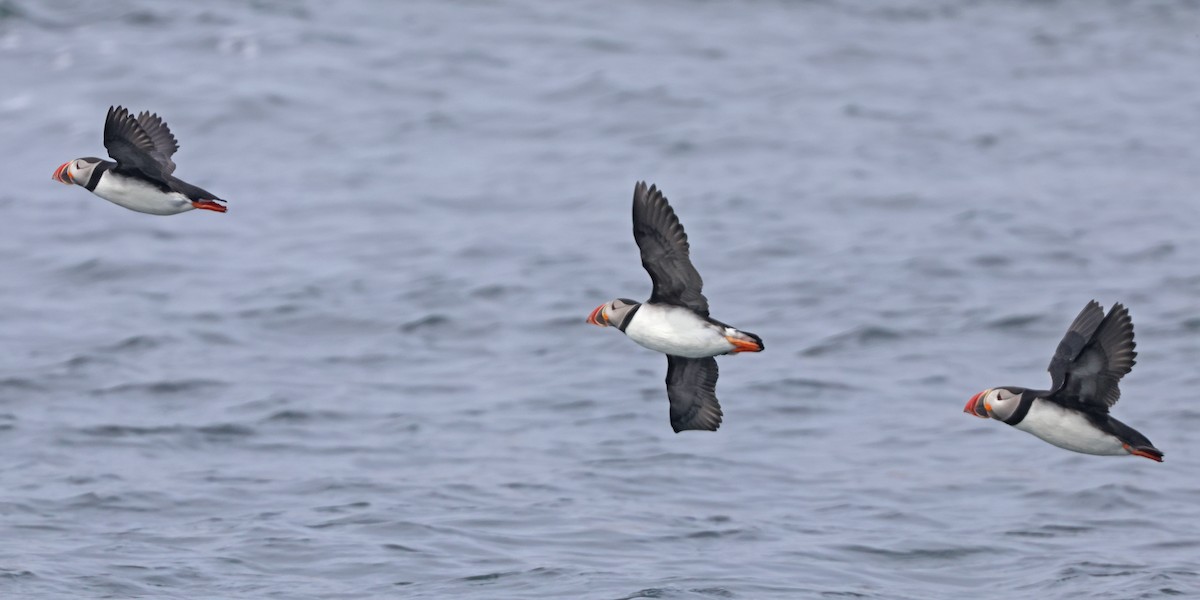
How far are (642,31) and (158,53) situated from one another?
29.1ft

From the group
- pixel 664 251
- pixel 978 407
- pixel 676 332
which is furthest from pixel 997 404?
pixel 664 251

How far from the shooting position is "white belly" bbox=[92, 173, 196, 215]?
419 inches

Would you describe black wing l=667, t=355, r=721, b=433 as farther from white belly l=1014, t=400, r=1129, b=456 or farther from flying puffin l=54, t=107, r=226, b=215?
flying puffin l=54, t=107, r=226, b=215

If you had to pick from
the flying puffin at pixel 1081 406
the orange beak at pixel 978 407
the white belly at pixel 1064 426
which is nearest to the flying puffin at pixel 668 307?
the orange beak at pixel 978 407

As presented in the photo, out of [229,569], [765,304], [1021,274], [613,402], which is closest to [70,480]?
[229,569]

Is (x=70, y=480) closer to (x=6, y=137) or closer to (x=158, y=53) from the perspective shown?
(x=6, y=137)

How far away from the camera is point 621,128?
30.4m

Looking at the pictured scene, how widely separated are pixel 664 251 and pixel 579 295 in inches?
496

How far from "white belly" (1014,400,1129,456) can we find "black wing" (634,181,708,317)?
1.89 m

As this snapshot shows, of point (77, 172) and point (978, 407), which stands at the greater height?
point (77, 172)

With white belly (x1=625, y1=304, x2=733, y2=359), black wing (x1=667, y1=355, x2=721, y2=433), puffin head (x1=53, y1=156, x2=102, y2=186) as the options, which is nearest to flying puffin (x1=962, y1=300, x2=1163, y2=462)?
white belly (x1=625, y1=304, x2=733, y2=359)

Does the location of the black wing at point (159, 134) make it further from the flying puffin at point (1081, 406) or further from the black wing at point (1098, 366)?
the black wing at point (1098, 366)

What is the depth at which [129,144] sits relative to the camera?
11.1 m

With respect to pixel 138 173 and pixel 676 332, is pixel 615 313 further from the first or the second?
pixel 138 173
